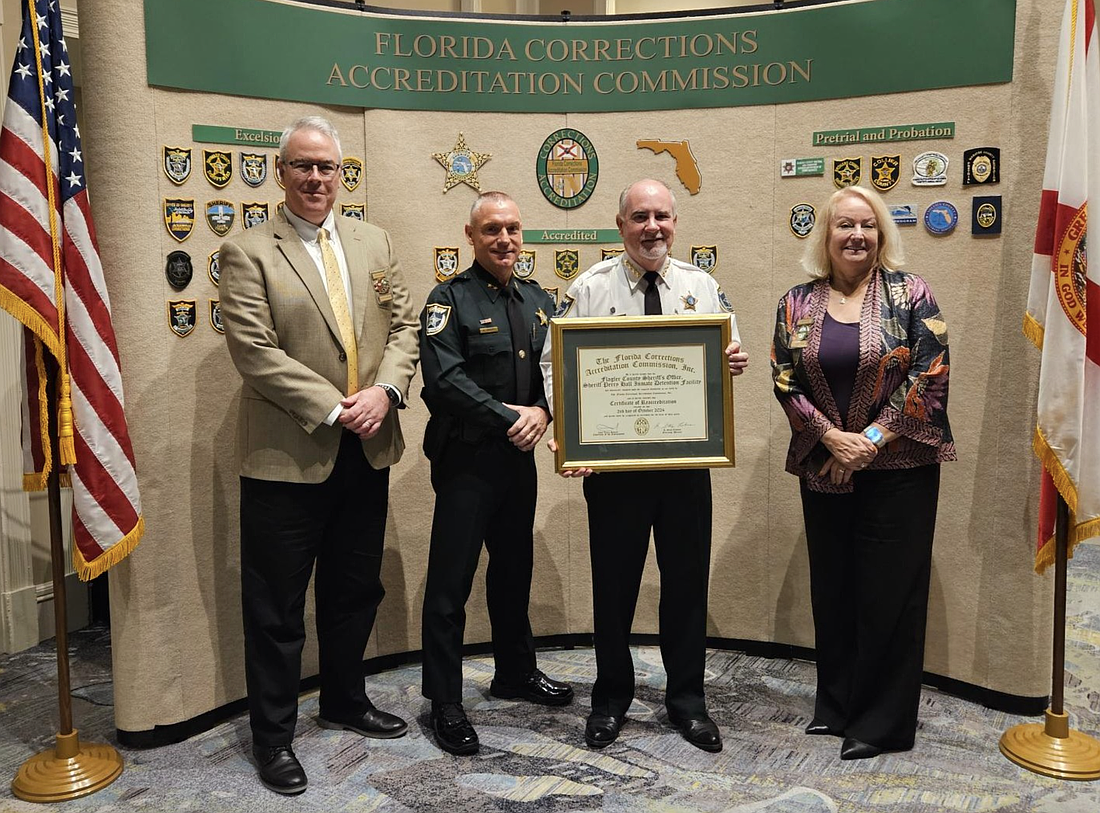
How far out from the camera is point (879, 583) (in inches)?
126

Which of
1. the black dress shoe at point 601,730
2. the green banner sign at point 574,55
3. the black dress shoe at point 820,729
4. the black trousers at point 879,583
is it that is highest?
the green banner sign at point 574,55

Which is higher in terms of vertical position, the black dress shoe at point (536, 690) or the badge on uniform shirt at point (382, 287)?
the badge on uniform shirt at point (382, 287)

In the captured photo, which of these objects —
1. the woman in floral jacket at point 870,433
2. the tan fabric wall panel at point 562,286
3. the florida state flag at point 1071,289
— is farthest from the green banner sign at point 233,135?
the florida state flag at point 1071,289

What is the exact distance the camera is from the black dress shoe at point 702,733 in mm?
3271

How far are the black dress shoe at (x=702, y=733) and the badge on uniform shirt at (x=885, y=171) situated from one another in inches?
82.1

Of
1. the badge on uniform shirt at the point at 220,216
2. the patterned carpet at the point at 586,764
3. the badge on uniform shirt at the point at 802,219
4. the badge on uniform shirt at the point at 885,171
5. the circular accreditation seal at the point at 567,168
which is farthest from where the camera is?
the circular accreditation seal at the point at 567,168

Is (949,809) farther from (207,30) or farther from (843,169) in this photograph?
(207,30)

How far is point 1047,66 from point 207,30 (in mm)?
2867

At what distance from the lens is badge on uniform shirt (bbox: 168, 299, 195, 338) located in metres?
3.38

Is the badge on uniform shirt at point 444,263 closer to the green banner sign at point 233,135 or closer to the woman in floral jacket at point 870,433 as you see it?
the green banner sign at point 233,135

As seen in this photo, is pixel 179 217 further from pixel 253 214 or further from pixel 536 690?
pixel 536 690

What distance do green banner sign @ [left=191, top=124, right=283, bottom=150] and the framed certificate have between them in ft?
4.39

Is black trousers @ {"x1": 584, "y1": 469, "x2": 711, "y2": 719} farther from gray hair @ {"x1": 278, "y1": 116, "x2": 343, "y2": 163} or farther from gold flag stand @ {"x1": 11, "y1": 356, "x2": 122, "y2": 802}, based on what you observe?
gold flag stand @ {"x1": 11, "y1": 356, "x2": 122, "y2": 802}

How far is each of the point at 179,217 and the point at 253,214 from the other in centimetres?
28
